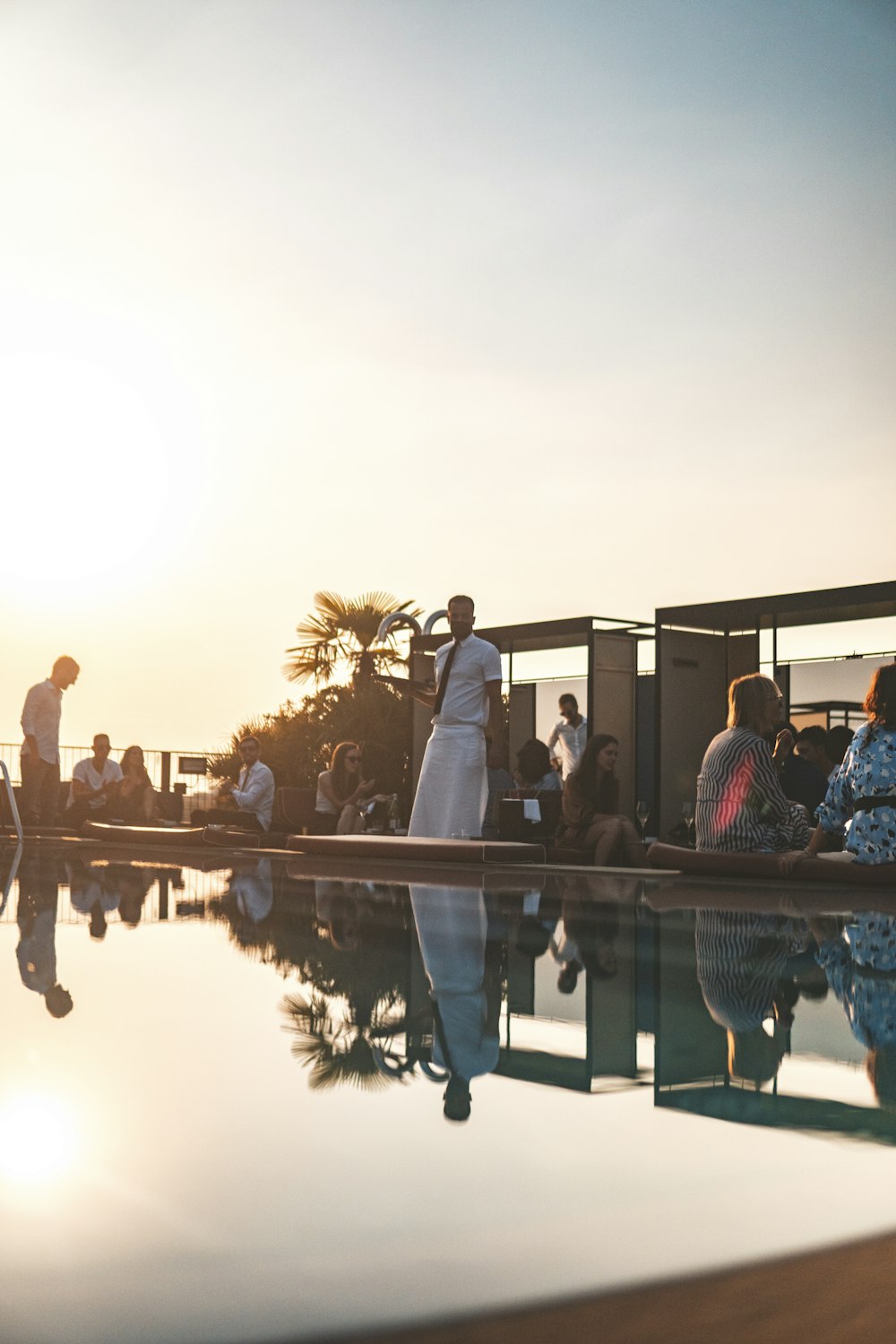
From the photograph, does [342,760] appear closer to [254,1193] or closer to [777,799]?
[777,799]

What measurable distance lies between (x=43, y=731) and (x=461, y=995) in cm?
988

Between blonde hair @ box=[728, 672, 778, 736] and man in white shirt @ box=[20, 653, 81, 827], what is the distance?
7.07 meters

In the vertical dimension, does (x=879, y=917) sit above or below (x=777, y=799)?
below

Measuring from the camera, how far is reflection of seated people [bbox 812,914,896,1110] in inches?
68.2

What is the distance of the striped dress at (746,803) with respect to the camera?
6.41 m

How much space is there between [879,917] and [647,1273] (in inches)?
160

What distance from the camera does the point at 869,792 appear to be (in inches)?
227

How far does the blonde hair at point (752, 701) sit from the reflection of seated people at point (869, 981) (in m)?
1.95

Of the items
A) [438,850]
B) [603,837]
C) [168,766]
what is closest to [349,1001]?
[438,850]

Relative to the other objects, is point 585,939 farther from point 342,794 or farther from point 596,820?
point 342,794

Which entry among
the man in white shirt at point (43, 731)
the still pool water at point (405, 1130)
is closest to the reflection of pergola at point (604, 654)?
the man in white shirt at point (43, 731)

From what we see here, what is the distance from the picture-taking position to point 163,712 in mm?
23438

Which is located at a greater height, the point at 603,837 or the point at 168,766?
the point at 168,766

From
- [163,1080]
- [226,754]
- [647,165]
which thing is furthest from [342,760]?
[226,754]
